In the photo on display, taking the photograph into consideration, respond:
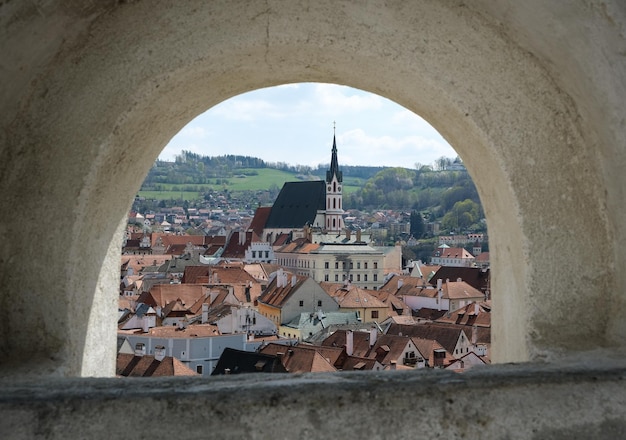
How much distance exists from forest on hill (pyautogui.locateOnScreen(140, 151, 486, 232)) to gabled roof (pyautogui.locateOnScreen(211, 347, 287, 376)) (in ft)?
334

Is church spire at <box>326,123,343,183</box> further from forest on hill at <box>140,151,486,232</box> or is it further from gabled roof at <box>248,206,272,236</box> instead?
forest on hill at <box>140,151,486,232</box>

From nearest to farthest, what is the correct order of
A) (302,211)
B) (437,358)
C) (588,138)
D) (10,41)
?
(10,41)
(588,138)
(437,358)
(302,211)

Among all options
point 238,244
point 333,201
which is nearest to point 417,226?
point 333,201

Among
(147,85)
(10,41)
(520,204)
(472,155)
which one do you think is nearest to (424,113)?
(472,155)

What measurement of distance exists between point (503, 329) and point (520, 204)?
2.05 feet

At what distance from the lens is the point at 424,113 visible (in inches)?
130

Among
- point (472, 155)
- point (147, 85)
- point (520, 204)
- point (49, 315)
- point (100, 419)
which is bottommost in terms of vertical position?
point (100, 419)

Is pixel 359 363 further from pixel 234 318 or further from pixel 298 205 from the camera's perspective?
pixel 298 205

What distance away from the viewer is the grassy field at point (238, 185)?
172 metres

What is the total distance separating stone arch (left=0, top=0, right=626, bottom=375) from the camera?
8.86 feet

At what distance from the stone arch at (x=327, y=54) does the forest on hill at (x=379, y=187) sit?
421 feet

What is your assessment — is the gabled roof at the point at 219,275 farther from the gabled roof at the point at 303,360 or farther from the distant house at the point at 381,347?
the gabled roof at the point at 303,360

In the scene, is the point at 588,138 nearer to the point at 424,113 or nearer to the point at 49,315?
the point at 424,113

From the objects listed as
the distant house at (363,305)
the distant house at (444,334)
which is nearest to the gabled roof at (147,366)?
the distant house at (444,334)
